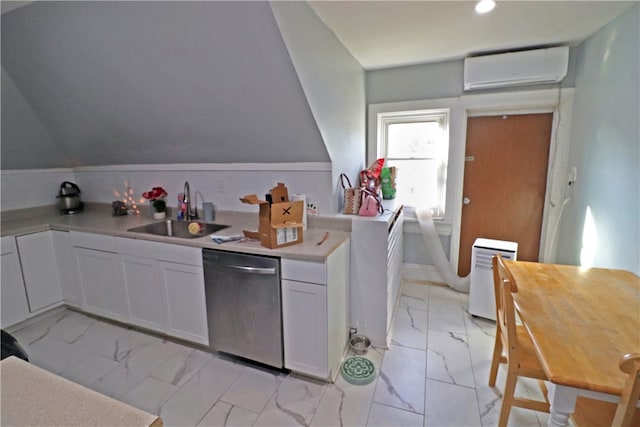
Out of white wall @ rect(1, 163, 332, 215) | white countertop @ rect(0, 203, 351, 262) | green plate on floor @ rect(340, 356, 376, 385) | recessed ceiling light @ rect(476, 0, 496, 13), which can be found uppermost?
recessed ceiling light @ rect(476, 0, 496, 13)

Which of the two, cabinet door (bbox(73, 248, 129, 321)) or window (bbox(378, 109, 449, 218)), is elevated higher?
window (bbox(378, 109, 449, 218))

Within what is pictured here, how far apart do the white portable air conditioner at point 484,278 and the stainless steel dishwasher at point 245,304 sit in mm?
1756

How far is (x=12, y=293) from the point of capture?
2.48 m

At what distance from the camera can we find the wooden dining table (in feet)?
3.39

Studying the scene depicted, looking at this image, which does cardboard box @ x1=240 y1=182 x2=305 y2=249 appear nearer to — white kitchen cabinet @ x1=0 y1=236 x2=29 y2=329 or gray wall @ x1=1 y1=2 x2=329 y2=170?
gray wall @ x1=1 y1=2 x2=329 y2=170

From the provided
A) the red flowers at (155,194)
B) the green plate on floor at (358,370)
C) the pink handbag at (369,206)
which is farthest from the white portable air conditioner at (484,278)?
the red flowers at (155,194)

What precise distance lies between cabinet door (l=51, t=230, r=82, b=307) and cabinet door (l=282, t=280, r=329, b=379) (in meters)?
2.07

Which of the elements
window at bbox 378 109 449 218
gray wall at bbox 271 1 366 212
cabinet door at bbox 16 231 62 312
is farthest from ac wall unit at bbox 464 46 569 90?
cabinet door at bbox 16 231 62 312

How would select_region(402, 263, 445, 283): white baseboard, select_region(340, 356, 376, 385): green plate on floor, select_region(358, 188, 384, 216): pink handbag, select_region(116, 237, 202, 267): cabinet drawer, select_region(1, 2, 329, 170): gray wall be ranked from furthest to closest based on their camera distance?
select_region(402, 263, 445, 283): white baseboard → select_region(358, 188, 384, 216): pink handbag → select_region(116, 237, 202, 267): cabinet drawer → select_region(340, 356, 376, 385): green plate on floor → select_region(1, 2, 329, 170): gray wall

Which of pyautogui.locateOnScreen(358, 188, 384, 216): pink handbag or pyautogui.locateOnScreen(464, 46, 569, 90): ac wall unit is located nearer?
pyautogui.locateOnScreen(358, 188, 384, 216): pink handbag

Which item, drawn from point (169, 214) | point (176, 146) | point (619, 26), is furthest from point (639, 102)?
point (169, 214)

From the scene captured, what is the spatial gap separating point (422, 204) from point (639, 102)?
5.96 feet

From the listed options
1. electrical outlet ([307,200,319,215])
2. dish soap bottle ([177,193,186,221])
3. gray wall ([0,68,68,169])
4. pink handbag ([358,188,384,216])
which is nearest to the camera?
pink handbag ([358,188,384,216])

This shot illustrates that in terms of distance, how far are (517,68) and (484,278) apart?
5.90ft
